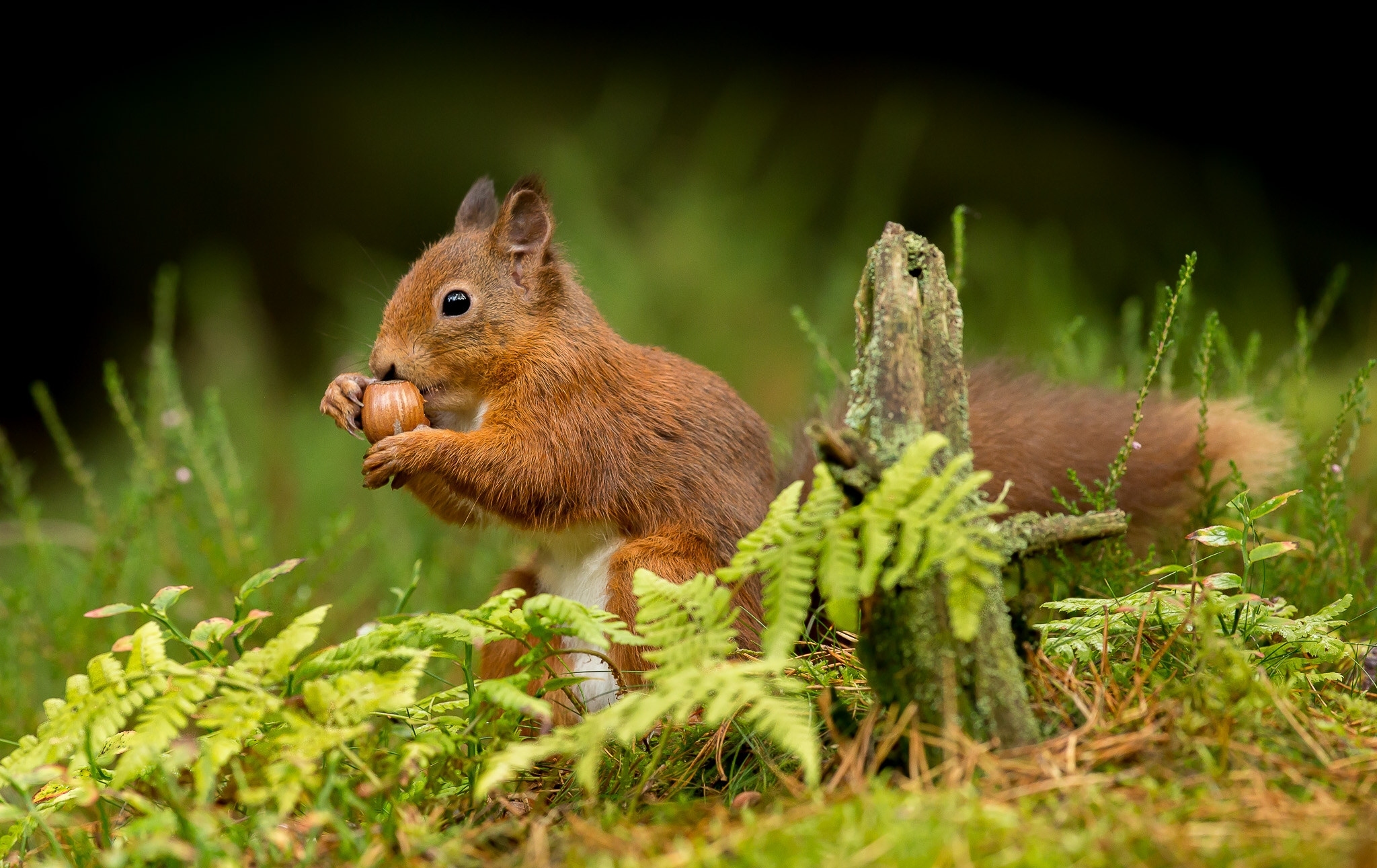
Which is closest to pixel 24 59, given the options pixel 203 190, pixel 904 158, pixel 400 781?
pixel 203 190

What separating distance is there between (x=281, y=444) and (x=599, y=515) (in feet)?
8.94

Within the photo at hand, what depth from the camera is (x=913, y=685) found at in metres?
1.33

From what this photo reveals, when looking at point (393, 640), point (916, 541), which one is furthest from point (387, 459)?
point (916, 541)

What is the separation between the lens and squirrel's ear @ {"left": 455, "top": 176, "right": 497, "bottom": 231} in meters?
2.70

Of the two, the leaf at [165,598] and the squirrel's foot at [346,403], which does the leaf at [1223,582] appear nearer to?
the leaf at [165,598]

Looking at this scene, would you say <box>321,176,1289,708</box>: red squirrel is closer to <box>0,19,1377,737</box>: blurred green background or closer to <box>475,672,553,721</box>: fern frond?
<box>475,672,553,721</box>: fern frond

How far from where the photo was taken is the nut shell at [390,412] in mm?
2277

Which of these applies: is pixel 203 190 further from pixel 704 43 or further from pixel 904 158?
pixel 904 158

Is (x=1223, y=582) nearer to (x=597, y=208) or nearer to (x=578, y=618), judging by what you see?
(x=578, y=618)

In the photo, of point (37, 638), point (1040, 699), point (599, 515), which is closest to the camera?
point (1040, 699)

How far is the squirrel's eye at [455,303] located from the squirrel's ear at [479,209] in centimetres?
31

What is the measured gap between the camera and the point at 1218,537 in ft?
5.55

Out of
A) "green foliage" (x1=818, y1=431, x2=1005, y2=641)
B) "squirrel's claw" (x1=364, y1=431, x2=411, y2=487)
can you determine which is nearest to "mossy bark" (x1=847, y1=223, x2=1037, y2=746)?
"green foliage" (x1=818, y1=431, x2=1005, y2=641)

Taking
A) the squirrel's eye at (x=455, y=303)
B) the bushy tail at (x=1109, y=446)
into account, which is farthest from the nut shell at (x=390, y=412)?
the bushy tail at (x=1109, y=446)
